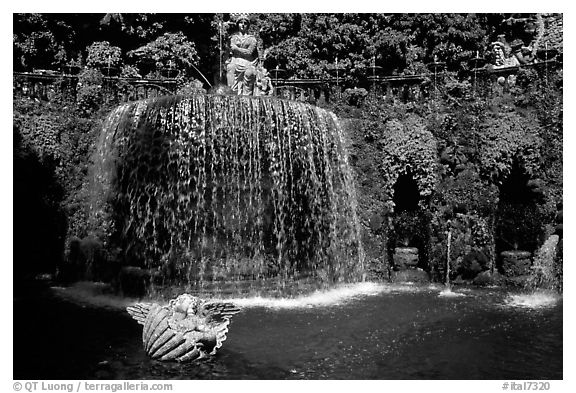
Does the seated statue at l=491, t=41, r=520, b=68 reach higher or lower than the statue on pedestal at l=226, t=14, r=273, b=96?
higher

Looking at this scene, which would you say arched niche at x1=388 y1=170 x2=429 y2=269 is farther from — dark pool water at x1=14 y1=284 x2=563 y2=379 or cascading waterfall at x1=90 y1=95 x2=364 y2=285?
dark pool water at x1=14 y1=284 x2=563 y2=379

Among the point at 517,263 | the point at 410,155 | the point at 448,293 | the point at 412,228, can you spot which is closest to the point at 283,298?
the point at 448,293

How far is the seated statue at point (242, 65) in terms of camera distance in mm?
13352

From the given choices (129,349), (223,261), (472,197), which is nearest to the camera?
(129,349)

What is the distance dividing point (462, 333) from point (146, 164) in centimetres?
707

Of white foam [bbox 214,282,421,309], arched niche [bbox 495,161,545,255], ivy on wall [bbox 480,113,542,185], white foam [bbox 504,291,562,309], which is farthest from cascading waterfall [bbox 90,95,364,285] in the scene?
arched niche [bbox 495,161,545,255]

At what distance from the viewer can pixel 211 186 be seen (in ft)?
37.8

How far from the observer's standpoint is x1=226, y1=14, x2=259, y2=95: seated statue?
1335 centimetres

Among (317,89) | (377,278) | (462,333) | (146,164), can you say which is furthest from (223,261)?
(317,89)

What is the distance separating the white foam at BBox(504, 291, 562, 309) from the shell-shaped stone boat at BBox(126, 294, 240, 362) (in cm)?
602

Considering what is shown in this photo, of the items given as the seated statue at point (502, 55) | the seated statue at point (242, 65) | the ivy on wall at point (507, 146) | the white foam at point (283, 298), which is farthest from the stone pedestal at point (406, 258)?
the seated statue at point (502, 55)

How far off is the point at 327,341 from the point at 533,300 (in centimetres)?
507

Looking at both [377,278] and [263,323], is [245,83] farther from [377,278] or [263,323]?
[263,323]
